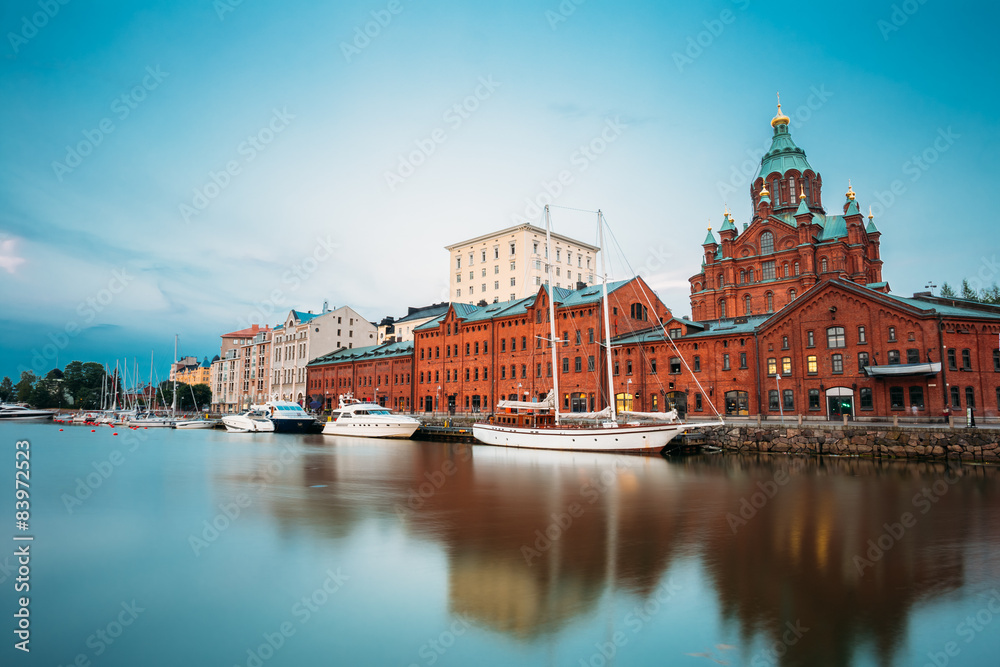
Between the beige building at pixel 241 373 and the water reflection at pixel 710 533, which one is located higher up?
the beige building at pixel 241 373

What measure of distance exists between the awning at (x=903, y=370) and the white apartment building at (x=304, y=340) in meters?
79.7

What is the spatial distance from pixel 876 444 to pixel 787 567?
26605 millimetres

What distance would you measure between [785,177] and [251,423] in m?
71.9

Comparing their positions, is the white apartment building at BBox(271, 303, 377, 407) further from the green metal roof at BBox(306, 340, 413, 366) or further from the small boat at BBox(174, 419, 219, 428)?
the small boat at BBox(174, 419, 219, 428)

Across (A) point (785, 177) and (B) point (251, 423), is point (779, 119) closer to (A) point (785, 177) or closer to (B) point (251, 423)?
(A) point (785, 177)

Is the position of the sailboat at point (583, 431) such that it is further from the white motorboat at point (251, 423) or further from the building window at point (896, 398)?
the white motorboat at point (251, 423)

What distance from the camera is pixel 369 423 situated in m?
61.0

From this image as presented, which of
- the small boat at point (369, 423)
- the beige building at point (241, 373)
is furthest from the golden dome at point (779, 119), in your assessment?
the beige building at point (241, 373)

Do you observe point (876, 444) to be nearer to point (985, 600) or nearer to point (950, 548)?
point (950, 548)

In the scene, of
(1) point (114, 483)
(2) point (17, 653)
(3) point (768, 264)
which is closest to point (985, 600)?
(2) point (17, 653)

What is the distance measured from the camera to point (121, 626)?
10.4m

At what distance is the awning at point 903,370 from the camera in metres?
37.5

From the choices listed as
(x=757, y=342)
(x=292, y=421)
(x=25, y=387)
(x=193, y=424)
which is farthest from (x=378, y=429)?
(x=25, y=387)

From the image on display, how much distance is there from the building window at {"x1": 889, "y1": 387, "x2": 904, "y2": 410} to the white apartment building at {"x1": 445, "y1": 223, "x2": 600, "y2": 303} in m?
50.8
